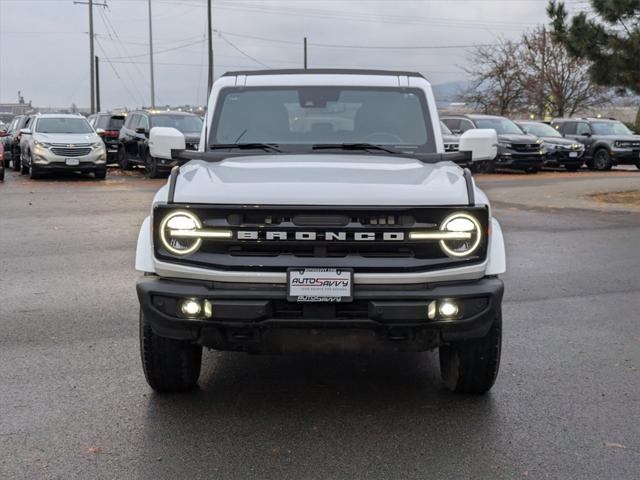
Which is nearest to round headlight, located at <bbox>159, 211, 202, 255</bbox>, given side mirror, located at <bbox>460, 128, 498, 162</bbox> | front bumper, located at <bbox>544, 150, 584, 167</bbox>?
side mirror, located at <bbox>460, 128, 498, 162</bbox>

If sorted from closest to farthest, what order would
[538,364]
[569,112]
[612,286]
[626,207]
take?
1. [538,364]
2. [612,286]
3. [626,207]
4. [569,112]

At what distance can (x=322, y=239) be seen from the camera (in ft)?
14.6

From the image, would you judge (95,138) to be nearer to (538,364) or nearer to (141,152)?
(141,152)

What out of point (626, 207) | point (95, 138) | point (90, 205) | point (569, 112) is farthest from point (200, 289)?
point (569, 112)

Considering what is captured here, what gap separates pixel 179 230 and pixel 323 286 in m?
0.84

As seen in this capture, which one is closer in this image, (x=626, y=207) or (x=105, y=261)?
(x=105, y=261)

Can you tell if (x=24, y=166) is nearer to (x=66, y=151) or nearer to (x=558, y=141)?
(x=66, y=151)

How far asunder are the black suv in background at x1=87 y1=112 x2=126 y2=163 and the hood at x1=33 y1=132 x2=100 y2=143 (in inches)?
178

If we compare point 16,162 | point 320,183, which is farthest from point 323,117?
point 16,162

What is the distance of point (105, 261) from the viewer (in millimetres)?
10250

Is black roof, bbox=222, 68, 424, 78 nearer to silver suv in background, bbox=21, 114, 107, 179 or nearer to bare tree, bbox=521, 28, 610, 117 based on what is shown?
silver suv in background, bbox=21, 114, 107, 179

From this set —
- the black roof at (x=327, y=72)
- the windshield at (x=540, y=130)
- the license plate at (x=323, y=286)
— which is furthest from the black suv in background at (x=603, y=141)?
the license plate at (x=323, y=286)

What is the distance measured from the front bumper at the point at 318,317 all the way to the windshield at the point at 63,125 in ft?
67.3

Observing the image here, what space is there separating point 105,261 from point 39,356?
4.30 m
